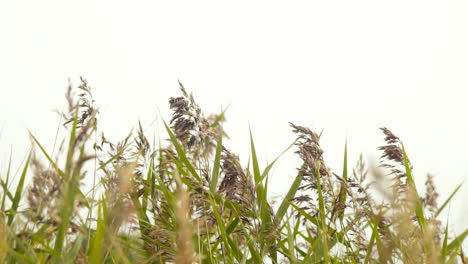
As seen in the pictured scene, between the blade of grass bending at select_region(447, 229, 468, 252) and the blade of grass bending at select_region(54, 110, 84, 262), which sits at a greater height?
the blade of grass bending at select_region(447, 229, 468, 252)

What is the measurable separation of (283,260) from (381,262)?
2.90 feet

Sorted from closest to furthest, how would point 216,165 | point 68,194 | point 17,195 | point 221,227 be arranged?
1. point 68,194
2. point 221,227
3. point 17,195
4. point 216,165

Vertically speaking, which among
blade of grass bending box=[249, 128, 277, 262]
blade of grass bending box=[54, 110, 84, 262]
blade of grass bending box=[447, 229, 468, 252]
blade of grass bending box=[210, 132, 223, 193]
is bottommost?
blade of grass bending box=[54, 110, 84, 262]

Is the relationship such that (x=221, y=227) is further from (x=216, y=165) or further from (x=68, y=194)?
(x=68, y=194)

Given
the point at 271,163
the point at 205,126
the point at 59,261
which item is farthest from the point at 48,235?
the point at 271,163

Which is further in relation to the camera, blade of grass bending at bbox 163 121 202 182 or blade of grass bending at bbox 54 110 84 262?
blade of grass bending at bbox 163 121 202 182

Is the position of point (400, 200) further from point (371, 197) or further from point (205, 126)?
point (205, 126)

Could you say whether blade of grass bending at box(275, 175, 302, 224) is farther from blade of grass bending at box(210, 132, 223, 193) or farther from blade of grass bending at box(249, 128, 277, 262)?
blade of grass bending at box(210, 132, 223, 193)

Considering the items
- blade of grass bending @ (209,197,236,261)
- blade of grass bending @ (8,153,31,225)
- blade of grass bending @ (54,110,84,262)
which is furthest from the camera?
blade of grass bending @ (8,153,31,225)

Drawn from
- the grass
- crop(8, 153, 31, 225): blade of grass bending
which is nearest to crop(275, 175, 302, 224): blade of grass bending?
the grass

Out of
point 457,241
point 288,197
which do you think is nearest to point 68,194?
point 288,197

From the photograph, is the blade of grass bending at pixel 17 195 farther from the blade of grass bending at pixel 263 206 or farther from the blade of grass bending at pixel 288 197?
the blade of grass bending at pixel 288 197

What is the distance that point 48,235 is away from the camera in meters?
1.98

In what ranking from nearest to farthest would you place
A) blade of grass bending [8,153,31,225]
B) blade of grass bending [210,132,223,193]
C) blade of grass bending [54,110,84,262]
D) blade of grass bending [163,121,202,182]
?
blade of grass bending [54,110,84,262], blade of grass bending [8,153,31,225], blade of grass bending [210,132,223,193], blade of grass bending [163,121,202,182]
